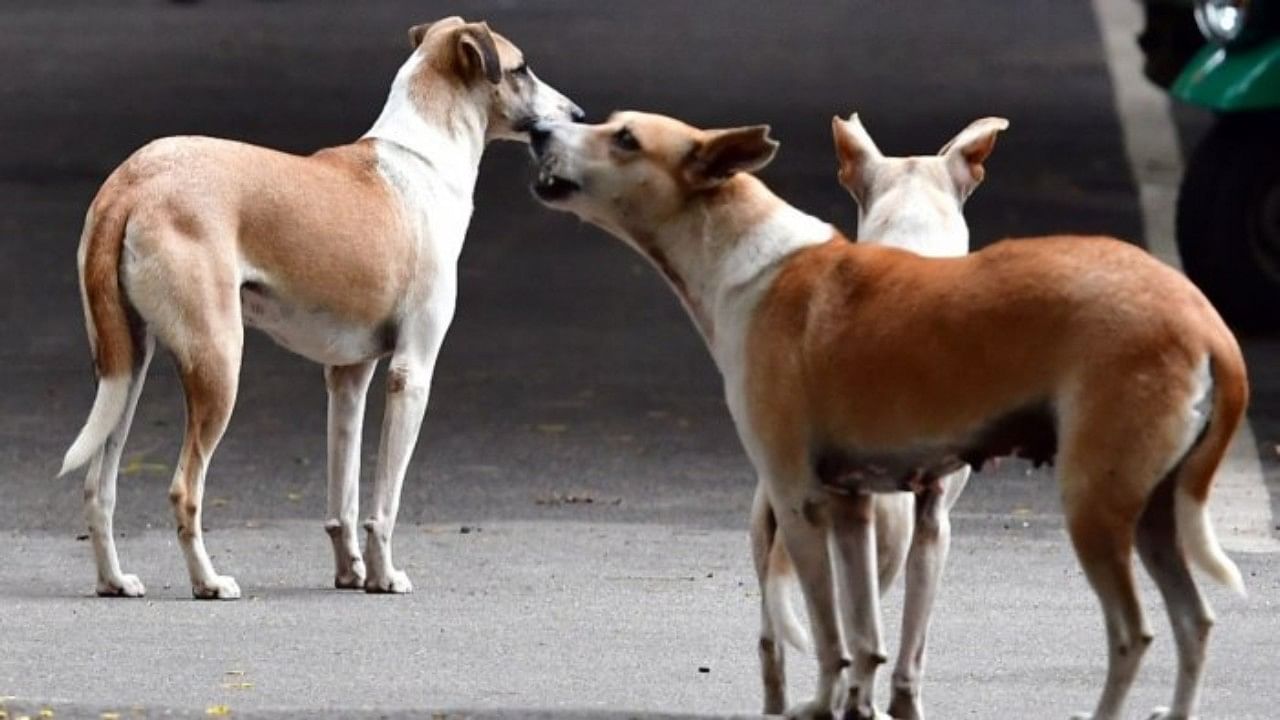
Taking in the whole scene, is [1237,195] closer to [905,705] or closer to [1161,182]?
[1161,182]

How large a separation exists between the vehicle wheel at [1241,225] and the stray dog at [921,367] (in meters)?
8.04

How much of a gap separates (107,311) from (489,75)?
1.81 meters

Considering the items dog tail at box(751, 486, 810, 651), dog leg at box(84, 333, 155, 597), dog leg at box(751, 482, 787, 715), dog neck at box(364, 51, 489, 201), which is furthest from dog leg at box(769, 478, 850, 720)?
dog neck at box(364, 51, 489, 201)

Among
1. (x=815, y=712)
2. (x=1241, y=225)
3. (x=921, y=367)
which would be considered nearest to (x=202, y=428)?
Answer: (x=815, y=712)

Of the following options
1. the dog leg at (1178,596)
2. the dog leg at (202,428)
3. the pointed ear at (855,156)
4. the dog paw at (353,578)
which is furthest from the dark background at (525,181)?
the dog leg at (1178,596)

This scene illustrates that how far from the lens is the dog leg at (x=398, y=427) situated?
10086mm

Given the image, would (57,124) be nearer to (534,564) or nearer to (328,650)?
(534,564)

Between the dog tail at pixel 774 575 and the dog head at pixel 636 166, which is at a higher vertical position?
the dog head at pixel 636 166

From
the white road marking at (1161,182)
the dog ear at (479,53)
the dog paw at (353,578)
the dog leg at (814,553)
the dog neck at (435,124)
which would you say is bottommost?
the white road marking at (1161,182)

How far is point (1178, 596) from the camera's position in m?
7.19

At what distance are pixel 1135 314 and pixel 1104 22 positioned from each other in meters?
27.1

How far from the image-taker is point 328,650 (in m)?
8.84

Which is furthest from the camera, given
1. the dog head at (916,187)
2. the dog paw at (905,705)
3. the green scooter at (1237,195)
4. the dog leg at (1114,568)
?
the green scooter at (1237,195)

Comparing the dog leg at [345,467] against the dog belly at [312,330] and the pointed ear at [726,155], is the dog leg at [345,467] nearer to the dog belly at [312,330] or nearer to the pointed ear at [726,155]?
the dog belly at [312,330]
